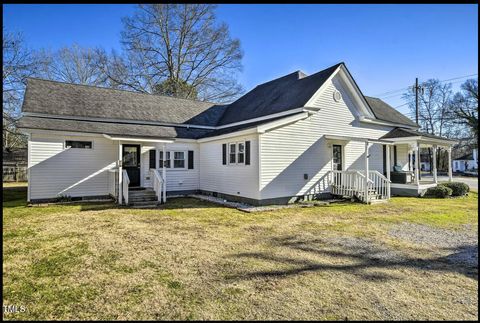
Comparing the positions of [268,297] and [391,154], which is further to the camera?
[391,154]

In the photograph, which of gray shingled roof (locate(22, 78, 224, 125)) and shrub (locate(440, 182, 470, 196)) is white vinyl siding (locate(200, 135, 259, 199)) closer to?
gray shingled roof (locate(22, 78, 224, 125))

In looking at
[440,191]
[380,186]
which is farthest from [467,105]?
[380,186]

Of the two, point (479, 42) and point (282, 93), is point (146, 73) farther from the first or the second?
point (479, 42)

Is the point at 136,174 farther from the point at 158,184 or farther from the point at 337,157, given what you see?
the point at 337,157

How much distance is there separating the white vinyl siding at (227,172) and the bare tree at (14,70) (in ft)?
53.4

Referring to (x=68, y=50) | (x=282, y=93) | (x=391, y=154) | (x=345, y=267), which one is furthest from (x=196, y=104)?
(x=68, y=50)

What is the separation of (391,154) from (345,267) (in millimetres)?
14706

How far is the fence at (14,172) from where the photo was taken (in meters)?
21.7

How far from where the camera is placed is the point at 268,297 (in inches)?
140

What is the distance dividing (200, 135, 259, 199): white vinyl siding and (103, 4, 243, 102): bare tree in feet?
49.0

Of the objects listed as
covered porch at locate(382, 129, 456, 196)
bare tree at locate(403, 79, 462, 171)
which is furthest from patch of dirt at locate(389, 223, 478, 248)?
bare tree at locate(403, 79, 462, 171)

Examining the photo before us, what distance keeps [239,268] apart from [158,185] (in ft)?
27.3

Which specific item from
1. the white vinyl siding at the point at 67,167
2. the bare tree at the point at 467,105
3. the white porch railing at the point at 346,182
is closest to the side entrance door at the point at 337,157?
the white porch railing at the point at 346,182

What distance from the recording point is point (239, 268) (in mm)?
4551
